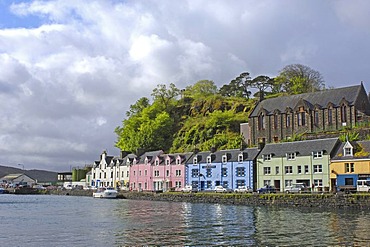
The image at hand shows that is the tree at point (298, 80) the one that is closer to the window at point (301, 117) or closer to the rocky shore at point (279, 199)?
the window at point (301, 117)

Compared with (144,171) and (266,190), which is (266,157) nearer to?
(266,190)

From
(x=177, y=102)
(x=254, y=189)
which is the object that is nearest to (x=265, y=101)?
(x=254, y=189)

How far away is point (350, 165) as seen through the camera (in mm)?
59531

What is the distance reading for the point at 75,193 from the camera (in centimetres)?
11244

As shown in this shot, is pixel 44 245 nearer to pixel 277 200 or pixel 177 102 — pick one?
pixel 277 200

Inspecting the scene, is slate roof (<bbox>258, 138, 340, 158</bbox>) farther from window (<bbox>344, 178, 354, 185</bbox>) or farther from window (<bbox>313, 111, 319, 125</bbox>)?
window (<bbox>313, 111, 319, 125</bbox>)

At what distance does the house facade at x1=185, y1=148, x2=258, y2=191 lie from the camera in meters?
73.6

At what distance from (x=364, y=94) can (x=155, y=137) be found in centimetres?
5034

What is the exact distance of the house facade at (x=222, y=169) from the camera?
73.6m

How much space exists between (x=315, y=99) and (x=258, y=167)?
18.1 metres

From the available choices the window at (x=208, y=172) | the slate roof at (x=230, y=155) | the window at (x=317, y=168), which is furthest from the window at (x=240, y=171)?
the window at (x=317, y=168)

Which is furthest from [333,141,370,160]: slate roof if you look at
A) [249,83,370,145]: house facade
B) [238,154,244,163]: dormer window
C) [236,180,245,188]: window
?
[236,180,245,188]: window

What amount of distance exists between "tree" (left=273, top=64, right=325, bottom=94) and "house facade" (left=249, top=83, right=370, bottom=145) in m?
15.8

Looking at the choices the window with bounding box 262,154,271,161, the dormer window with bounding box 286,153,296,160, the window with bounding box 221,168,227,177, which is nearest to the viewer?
the dormer window with bounding box 286,153,296,160
